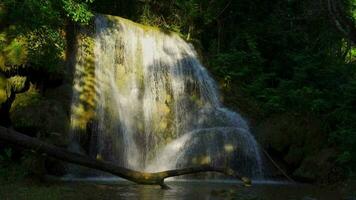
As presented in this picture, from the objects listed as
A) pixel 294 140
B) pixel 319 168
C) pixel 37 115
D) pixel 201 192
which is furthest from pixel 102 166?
pixel 294 140

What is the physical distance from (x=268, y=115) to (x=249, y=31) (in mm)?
5871

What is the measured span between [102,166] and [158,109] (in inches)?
354

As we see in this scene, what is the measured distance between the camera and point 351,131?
49.3 ft

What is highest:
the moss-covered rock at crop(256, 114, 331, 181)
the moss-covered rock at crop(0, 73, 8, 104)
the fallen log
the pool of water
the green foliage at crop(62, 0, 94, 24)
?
the green foliage at crop(62, 0, 94, 24)

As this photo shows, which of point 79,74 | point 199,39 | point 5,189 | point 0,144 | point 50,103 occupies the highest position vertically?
point 199,39

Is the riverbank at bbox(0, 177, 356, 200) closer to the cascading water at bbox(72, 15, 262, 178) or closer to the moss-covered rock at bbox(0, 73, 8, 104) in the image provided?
the cascading water at bbox(72, 15, 262, 178)

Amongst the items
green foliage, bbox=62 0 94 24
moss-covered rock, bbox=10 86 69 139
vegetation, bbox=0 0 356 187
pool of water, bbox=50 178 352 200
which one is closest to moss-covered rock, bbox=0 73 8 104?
vegetation, bbox=0 0 356 187

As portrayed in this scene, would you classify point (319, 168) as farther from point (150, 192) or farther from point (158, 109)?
point (150, 192)

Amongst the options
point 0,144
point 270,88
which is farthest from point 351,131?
point 0,144

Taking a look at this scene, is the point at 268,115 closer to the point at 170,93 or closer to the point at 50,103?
the point at 170,93

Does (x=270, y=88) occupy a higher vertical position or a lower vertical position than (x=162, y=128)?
higher

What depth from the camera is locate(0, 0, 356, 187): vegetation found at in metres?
14.3

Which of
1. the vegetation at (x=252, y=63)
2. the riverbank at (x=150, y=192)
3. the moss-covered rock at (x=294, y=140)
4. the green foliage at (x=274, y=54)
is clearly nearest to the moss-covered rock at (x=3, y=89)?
the vegetation at (x=252, y=63)

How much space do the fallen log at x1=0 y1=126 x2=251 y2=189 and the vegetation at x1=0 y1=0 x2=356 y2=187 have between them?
227cm
